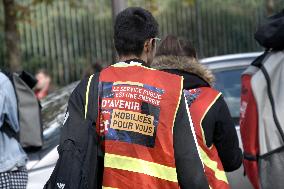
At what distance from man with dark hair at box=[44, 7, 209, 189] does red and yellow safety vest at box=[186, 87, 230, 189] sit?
67cm

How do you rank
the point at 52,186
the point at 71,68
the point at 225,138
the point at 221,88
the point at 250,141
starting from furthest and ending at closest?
the point at 71,68 → the point at 221,88 → the point at 250,141 → the point at 225,138 → the point at 52,186

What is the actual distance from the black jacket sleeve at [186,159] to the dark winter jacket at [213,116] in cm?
72

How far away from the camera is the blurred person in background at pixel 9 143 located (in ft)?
13.6

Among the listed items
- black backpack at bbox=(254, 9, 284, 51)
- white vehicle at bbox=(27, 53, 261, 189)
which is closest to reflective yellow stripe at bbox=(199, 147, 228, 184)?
black backpack at bbox=(254, 9, 284, 51)

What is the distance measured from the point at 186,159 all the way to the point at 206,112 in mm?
793

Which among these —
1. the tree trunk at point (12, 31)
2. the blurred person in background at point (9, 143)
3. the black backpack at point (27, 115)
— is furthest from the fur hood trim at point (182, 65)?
the tree trunk at point (12, 31)

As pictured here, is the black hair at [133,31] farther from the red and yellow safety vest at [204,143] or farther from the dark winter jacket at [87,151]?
the red and yellow safety vest at [204,143]

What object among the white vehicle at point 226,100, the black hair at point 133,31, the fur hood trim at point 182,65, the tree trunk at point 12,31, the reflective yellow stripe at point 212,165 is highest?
the black hair at point 133,31

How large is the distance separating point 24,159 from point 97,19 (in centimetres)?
983

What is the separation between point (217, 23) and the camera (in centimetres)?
1408

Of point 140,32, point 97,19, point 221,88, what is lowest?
point 97,19

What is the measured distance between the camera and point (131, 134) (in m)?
2.77

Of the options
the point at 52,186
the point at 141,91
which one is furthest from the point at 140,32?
the point at 52,186

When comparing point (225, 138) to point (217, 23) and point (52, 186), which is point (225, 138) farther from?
point (217, 23)
